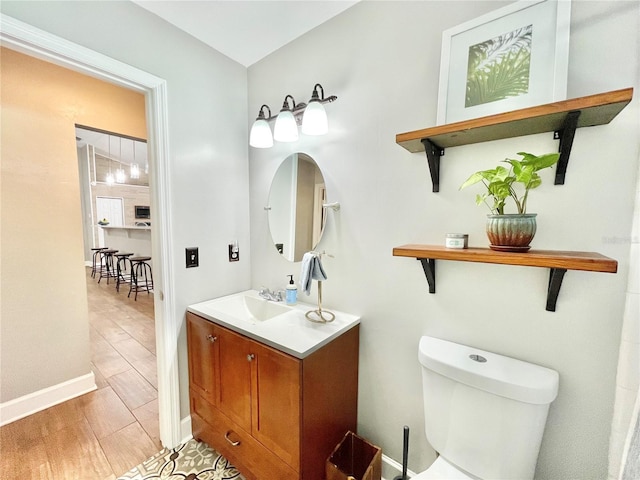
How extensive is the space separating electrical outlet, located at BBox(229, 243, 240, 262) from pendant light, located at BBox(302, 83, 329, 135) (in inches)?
37.5

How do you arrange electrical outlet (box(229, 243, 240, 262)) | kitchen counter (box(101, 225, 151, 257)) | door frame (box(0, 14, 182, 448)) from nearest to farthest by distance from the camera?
door frame (box(0, 14, 182, 448)) < electrical outlet (box(229, 243, 240, 262)) < kitchen counter (box(101, 225, 151, 257))

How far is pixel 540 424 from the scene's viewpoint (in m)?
0.87

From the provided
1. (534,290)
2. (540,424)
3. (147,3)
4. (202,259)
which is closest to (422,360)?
(540,424)

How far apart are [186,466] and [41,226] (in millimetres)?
1910

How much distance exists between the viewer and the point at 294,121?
1.51 meters

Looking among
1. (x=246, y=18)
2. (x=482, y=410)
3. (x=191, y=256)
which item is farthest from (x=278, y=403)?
(x=246, y=18)

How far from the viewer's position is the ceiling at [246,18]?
4.41 feet

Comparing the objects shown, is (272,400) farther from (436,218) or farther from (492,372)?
(436,218)

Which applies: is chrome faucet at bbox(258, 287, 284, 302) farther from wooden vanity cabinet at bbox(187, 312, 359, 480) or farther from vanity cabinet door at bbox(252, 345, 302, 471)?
vanity cabinet door at bbox(252, 345, 302, 471)

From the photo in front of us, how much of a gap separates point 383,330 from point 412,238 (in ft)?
1.64

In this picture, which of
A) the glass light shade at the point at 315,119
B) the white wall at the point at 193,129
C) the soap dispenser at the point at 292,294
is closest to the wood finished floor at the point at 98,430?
the white wall at the point at 193,129

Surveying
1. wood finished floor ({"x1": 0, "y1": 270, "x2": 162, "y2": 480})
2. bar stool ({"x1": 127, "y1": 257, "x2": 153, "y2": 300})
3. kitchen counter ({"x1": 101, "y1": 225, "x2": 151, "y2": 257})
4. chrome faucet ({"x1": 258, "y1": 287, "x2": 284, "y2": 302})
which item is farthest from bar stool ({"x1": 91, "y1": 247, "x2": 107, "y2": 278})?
chrome faucet ({"x1": 258, "y1": 287, "x2": 284, "y2": 302})

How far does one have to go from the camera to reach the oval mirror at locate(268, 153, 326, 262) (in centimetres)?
155

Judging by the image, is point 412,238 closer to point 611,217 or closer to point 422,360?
point 422,360
